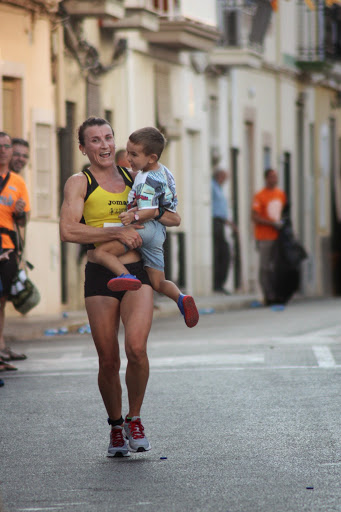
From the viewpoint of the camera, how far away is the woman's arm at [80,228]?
8039 millimetres

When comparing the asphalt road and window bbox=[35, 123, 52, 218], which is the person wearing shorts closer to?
the asphalt road

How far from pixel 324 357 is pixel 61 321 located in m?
6.59

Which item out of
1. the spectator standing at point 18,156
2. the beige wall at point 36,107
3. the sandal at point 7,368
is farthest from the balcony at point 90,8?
the sandal at point 7,368

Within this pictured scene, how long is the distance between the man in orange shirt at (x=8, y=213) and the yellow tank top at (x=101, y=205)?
4.94 m

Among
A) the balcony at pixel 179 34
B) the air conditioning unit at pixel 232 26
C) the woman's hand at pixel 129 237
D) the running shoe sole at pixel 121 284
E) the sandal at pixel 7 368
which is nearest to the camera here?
the running shoe sole at pixel 121 284

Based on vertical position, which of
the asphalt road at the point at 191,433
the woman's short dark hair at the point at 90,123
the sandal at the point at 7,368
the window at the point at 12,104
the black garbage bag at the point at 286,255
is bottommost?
the sandal at the point at 7,368

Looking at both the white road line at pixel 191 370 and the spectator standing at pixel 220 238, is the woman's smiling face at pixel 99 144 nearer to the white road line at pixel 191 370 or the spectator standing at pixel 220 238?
the white road line at pixel 191 370

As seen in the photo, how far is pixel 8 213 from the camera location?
13.2 m

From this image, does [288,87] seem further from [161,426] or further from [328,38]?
[161,426]

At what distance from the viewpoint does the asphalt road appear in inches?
273

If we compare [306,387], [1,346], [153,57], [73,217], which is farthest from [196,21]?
[73,217]

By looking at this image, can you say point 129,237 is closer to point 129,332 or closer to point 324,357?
point 129,332

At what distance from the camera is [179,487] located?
716 centimetres

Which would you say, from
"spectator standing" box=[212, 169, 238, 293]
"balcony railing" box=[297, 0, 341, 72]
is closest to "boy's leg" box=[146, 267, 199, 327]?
"spectator standing" box=[212, 169, 238, 293]
